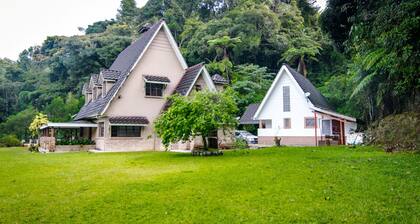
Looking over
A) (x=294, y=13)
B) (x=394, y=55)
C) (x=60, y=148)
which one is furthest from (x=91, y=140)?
(x=294, y=13)

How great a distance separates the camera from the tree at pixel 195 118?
1387cm

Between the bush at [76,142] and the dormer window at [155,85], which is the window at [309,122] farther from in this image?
the bush at [76,142]

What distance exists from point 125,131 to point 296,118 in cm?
1372

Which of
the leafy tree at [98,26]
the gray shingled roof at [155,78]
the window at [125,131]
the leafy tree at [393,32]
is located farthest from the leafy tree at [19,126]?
the leafy tree at [393,32]

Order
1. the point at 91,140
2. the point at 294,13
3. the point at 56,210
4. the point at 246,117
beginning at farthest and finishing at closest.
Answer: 1. the point at 294,13
2. the point at 246,117
3. the point at 91,140
4. the point at 56,210

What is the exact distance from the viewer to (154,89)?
2189 centimetres

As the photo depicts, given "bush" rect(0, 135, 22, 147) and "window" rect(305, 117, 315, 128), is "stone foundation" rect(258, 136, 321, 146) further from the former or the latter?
"bush" rect(0, 135, 22, 147)

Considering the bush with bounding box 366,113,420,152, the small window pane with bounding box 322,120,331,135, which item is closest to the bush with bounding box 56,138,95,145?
the small window pane with bounding box 322,120,331,135

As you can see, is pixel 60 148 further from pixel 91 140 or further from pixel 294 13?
pixel 294 13

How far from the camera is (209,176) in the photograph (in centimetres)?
811

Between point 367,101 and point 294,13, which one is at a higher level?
point 294,13

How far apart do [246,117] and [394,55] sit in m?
25.9

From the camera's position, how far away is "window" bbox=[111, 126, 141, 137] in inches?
804

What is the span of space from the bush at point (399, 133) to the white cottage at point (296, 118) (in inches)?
271
